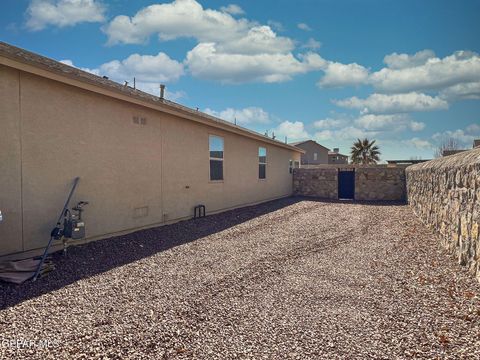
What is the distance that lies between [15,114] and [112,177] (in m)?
2.36

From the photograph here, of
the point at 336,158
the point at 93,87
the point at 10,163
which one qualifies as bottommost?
the point at 10,163

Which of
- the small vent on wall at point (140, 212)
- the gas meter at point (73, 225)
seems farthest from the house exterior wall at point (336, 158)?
the gas meter at point (73, 225)

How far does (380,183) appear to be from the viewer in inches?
672

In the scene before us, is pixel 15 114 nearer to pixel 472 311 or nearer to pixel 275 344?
pixel 275 344

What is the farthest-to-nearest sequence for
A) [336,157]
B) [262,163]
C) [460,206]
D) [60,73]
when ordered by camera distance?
[336,157]
[262,163]
[60,73]
[460,206]

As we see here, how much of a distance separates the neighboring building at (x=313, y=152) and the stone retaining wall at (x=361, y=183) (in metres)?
19.8

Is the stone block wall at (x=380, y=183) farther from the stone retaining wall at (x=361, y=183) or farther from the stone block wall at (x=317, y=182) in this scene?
the stone block wall at (x=317, y=182)

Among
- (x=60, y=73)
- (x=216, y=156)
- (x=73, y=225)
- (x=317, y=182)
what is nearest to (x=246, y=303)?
(x=73, y=225)

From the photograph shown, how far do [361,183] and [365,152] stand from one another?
796 inches

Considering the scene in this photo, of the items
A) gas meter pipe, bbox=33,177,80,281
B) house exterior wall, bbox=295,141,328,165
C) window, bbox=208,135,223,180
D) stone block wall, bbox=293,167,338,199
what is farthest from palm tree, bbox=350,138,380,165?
gas meter pipe, bbox=33,177,80,281

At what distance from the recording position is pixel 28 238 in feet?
17.4

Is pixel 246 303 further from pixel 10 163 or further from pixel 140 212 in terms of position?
pixel 140 212

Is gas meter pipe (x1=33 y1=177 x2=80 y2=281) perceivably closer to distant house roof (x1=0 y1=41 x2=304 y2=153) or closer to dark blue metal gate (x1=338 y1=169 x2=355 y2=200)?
distant house roof (x1=0 y1=41 x2=304 y2=153)

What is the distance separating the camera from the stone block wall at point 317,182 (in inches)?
727
